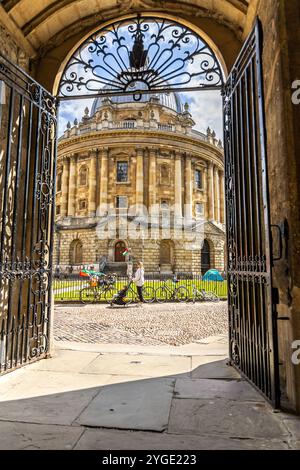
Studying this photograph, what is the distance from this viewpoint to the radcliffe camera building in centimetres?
3550

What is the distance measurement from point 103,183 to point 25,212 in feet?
113

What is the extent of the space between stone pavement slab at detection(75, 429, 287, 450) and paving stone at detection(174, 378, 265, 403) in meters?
0.80

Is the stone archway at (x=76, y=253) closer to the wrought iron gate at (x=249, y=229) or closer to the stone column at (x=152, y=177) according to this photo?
the stone column at (x=152, y=177)

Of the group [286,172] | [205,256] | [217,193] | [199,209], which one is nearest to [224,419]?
[286,172]

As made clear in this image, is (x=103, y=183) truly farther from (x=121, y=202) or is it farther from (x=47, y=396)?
(x=47, y=396)

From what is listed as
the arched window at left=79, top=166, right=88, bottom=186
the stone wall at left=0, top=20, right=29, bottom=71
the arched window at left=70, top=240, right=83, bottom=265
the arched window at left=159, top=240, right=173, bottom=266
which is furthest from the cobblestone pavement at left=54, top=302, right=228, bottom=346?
the arched window at left=79, top=166, right=88, bottom=186

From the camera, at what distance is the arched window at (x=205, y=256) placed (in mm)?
38656

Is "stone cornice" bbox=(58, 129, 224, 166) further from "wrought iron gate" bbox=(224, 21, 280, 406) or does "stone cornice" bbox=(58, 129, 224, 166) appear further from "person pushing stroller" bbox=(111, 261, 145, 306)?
"wrought iron gate" bbox=(224, 21, 280, 406)

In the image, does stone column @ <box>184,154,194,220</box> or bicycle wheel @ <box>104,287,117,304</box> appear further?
stone column @ <box>184,154,194,220</box>

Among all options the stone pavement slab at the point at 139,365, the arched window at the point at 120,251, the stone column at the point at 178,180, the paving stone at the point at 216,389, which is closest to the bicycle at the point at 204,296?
the stone pavement slab at the point at 139,365

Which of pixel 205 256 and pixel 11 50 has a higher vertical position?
pixel 11 50

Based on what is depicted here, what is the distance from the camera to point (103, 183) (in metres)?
37.9

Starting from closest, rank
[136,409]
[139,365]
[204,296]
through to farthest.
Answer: [136,409] < [139,365] < [204,296]
